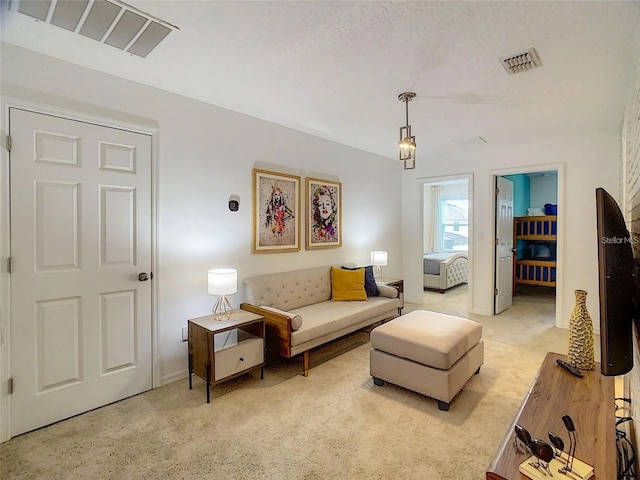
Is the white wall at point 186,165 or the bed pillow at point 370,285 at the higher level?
the white wall at point 186,165

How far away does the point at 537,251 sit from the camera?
6266 mm

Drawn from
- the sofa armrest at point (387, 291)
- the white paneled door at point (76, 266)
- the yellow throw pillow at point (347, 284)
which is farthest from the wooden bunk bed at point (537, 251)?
the white paneled door at point (76, 266)

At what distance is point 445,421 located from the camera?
223cm

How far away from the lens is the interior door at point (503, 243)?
16.0ft

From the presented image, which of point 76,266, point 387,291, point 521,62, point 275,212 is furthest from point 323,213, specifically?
point 76,266

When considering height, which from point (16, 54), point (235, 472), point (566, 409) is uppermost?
point (16, 54)

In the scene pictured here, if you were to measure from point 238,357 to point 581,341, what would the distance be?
2.37 meters

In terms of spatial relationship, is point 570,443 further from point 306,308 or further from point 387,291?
point 387,291

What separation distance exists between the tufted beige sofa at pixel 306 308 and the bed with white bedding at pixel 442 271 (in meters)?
2.61

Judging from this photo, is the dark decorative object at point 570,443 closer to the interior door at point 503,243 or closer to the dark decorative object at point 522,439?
the dark decorative object at point 522,439

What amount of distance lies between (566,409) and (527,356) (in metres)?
2.08

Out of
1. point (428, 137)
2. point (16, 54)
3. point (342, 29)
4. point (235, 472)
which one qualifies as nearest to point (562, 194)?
point (428, 137)

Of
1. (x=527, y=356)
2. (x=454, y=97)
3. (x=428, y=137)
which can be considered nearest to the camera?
(x=454, y=97)

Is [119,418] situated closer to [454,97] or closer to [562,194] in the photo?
[454,97]
